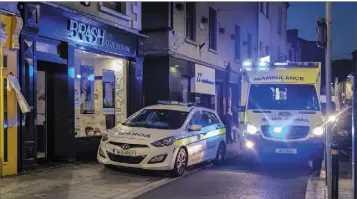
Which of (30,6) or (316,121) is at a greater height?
(30,6)

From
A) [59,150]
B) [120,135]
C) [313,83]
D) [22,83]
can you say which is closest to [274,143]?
[313,83]

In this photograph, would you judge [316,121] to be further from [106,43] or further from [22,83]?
[22,83]

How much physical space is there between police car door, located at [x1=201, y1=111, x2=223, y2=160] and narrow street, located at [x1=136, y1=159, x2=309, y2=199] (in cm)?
46

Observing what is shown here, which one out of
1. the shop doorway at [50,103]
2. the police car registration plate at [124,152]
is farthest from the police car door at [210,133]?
the shop doorway at [50,103]

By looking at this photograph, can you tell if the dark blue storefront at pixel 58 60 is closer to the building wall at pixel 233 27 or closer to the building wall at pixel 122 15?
the building wall at pixel 122 15

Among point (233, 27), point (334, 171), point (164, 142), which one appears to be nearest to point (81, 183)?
point (164, 142)

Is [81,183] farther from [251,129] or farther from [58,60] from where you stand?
[251,129]

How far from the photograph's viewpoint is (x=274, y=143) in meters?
12.0

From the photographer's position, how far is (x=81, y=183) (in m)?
9.26

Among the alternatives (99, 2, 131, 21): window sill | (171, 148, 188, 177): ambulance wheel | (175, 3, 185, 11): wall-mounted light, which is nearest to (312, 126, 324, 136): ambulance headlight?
(171, 148, 188, 177): ambulance wheel

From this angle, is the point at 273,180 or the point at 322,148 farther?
the point at 322,148

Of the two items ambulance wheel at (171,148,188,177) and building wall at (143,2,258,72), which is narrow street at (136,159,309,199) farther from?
building wall at (143,2,258,72)

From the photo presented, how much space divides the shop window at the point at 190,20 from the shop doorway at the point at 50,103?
25.6 feet

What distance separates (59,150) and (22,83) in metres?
2.37
